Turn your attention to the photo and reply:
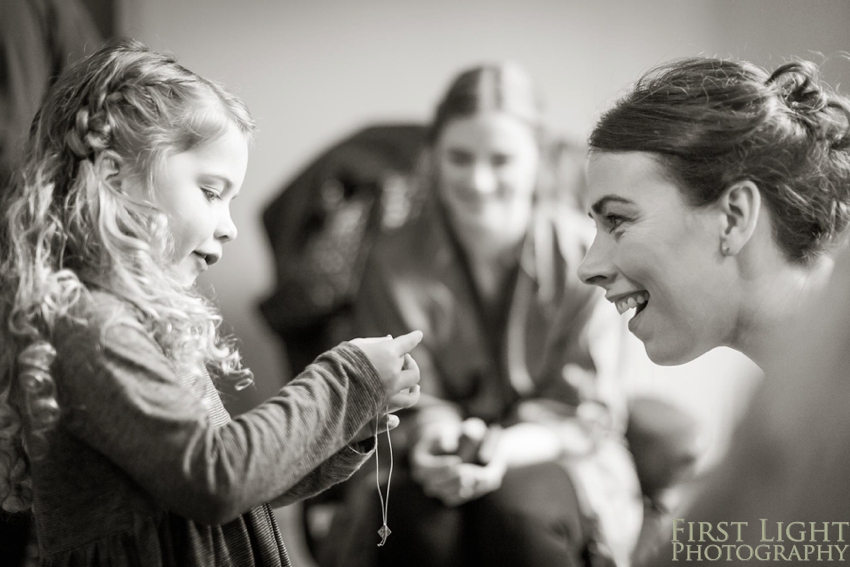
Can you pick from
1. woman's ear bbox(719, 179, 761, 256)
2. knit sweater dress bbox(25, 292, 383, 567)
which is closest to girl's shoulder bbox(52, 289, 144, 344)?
knit sweater dress bbox(25, 292, 383, 567)

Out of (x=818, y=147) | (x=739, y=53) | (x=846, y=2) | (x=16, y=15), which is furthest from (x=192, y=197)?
(x=846, y=2)

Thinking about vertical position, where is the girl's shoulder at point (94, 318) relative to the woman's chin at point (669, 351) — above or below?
above

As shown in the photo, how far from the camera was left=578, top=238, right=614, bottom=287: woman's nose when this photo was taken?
949mm

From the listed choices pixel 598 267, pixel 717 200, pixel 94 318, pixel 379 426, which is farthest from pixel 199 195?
pixel 717 200

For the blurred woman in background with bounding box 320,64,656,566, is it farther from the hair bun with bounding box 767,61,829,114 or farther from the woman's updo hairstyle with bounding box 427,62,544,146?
the hair bun with bounding box 767,61,829,114

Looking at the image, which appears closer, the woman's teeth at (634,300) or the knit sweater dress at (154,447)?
the knit sweater dress at (154,447)

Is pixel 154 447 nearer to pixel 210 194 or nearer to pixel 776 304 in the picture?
pixel 210 194

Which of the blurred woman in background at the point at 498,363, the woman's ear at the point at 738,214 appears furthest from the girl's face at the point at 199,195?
the blurred woman in background at the point at 498,363

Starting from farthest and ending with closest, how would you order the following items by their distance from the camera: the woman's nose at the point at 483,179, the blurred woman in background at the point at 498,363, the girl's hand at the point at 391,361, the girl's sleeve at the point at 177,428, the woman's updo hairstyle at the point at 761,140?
the woman's nose at the point at 483,179 → the blurred woman in background at the point at 498,363 → the woman's updo hairstyle at the point at 761,140 → the girl's hand at the point at 391,361 → the girl's sleeve at the point at 177,428

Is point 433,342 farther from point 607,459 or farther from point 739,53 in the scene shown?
point 739,53

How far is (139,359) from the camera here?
0.67 m

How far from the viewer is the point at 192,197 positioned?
2.58 ft

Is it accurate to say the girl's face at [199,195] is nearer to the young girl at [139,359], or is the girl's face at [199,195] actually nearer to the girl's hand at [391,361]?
the young girl at [139,359]

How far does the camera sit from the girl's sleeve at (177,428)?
2.13ft
